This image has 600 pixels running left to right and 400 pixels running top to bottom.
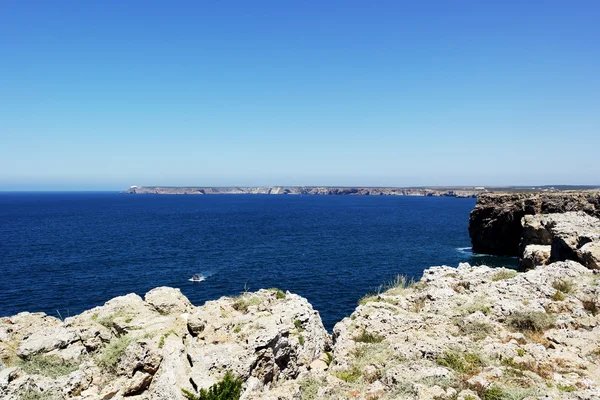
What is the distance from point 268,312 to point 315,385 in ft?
15.9

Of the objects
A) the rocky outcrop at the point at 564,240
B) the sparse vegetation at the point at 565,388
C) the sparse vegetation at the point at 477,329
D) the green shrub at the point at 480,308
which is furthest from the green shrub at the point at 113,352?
the rocky outcrop at the point at 564,240

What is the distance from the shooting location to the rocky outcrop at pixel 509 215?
70.1 m

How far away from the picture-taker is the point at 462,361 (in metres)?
12.1

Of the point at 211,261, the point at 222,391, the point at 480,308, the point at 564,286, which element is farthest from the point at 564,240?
the point at 211,261

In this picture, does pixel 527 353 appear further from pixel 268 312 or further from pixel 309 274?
pixel 309 274

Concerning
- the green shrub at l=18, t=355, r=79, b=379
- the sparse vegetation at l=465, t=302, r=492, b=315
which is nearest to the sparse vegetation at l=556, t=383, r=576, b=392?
the sparse vegetation at l=465, t=302, r=492, b=315

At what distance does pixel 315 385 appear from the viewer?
1182 cm

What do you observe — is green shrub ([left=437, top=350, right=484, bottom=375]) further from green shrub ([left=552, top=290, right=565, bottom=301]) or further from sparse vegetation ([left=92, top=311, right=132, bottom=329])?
sparse vegetation ([left=92, top=311, right=132, bottom=329])

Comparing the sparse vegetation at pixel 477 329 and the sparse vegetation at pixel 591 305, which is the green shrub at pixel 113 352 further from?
the sparse vegetation at pixel 591 305

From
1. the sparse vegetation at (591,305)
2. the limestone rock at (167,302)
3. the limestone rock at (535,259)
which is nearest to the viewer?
the sparse vegetation at (591,305)

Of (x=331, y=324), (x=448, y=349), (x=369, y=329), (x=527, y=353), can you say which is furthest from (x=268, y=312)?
(x=331, y=324)

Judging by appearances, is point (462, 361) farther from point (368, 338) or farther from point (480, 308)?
point (480, 308)

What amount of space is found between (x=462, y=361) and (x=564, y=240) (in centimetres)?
2586

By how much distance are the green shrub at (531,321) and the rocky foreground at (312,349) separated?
0.13ft
